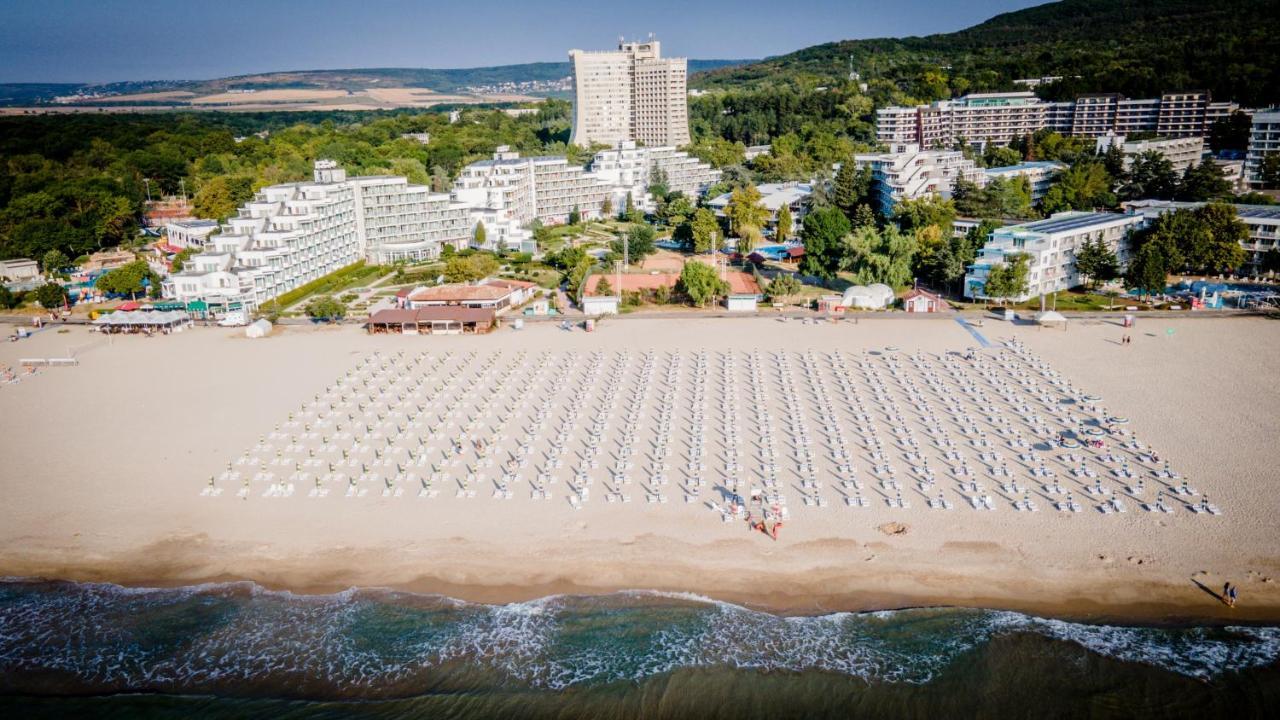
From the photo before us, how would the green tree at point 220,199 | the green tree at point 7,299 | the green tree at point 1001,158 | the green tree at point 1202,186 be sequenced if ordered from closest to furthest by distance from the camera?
1. the green tree at point 7,299
2. the green tree at point 1202,186
3. the green tree at point 220,199
4. the green tree at point 1001,158

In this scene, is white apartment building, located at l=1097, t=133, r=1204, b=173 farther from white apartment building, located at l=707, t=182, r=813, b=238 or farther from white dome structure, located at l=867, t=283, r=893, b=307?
white dome structure, located at l=867, t=283, r=893, b=307

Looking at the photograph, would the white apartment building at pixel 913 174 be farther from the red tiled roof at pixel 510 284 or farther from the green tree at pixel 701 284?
the red tiled roof at pixel 510 284

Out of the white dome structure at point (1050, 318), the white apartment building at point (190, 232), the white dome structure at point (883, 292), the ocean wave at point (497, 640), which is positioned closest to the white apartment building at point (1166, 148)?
the white dome structure at point (883, 292)

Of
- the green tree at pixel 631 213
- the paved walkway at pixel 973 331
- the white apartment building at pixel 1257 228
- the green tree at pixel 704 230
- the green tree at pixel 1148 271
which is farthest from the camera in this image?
the green tree at pixel 631 213

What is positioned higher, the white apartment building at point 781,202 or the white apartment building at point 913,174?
the white apartment building at point 913,174

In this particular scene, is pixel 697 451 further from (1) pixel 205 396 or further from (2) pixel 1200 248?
(2) pixel 1200 248

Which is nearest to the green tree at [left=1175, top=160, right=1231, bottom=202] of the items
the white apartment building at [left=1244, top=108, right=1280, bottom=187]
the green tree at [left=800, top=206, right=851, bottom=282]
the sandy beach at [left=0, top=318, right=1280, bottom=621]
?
the white apartment building at [left=1244, top=108, right=1280, bottom=187]

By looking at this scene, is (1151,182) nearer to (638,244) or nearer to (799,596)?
(638,244)
